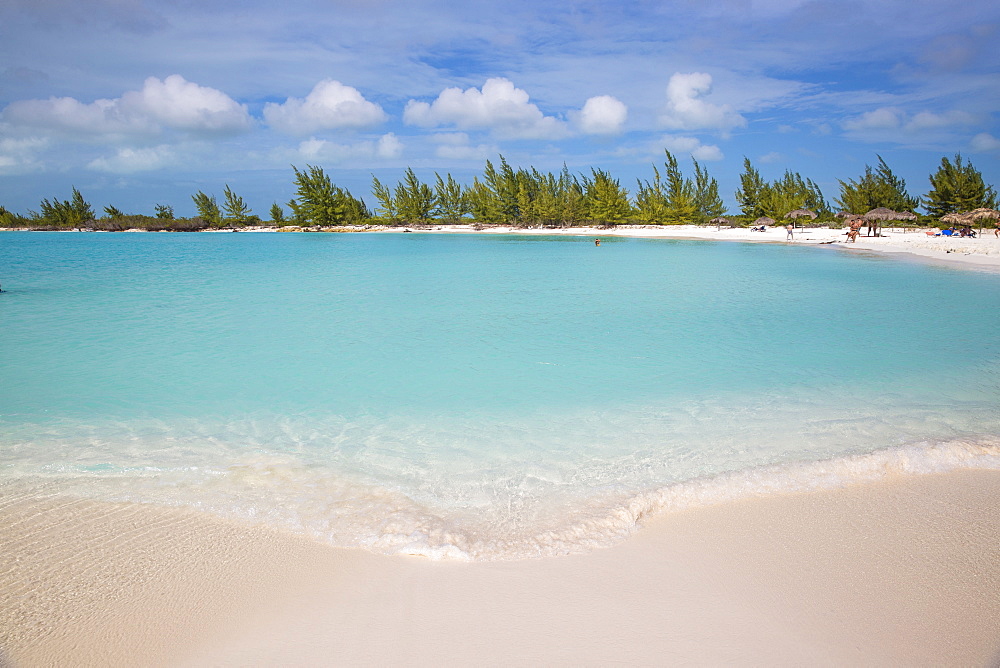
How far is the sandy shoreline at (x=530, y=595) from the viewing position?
226 cm

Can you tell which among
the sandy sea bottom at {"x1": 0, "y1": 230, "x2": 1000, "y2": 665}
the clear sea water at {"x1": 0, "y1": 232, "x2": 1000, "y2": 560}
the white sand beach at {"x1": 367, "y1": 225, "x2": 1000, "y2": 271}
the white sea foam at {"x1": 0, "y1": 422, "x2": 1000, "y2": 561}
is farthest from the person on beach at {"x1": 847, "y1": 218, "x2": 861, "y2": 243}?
the white sea foam at {"x1": 0, "y1": 422, "x2": 1000, "y2": 561}

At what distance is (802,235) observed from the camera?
36781mm

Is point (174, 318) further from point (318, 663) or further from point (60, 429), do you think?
point (318, 663)

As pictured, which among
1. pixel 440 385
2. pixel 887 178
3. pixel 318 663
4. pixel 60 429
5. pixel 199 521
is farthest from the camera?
pixel 887 178

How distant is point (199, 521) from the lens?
132 inches

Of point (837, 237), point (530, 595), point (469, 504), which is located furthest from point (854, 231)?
point (530, 595)

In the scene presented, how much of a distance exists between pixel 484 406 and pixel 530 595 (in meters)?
3.24

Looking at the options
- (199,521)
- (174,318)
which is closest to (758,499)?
(199,521)

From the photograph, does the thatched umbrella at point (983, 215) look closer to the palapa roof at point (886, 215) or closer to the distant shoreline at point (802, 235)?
the distant shoreline at point (802, 235)

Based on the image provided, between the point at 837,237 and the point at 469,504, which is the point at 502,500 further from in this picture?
the point at 837,237

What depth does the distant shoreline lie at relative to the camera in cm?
2269

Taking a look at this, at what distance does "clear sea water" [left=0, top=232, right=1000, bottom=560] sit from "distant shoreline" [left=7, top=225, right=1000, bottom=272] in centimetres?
1278

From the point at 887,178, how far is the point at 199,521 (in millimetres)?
51998

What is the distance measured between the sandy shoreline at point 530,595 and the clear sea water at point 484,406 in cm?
29
